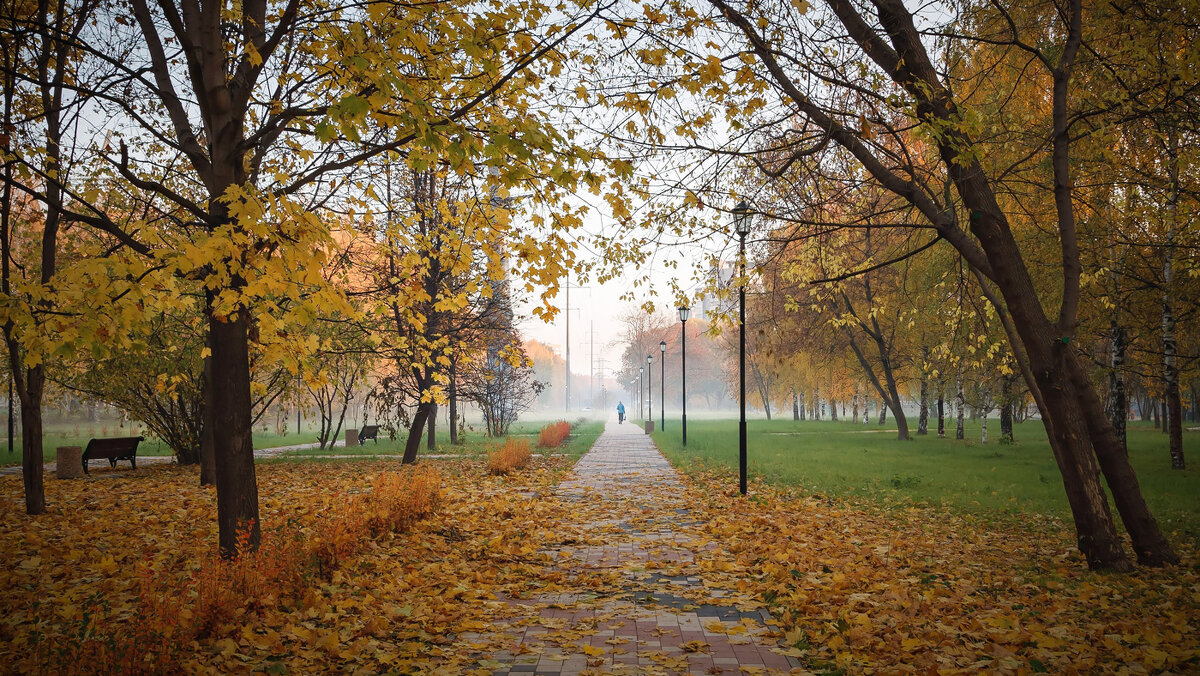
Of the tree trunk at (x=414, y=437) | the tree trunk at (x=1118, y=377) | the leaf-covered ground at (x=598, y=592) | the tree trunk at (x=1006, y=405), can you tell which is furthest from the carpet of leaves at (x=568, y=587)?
the tree trunk at (x=1006, y=405)

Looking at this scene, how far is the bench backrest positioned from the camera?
14.8m

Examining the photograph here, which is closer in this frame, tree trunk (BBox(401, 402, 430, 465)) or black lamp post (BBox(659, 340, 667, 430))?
tree trunk (BBox(401, 402, 430, 465))

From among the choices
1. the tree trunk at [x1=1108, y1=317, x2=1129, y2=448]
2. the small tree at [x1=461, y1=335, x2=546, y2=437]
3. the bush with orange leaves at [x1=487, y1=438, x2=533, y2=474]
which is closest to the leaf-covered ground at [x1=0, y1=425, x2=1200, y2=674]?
the bush with orange leaves at [x1=487, y1=438, x2=533, y2=474]

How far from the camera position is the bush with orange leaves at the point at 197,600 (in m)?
3.55

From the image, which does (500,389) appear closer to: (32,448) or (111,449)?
(111,449)

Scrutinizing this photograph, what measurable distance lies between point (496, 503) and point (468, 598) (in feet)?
14.2

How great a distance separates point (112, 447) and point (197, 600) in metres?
13.6

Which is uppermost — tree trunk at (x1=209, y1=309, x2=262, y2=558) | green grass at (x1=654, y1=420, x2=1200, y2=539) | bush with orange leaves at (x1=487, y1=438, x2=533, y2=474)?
tree trunk at (x1=209, y1=309, x2=262, y2=558)

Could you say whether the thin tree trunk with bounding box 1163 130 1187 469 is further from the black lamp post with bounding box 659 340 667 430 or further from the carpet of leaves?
the black lamp post with bounding box 659 340 667 430

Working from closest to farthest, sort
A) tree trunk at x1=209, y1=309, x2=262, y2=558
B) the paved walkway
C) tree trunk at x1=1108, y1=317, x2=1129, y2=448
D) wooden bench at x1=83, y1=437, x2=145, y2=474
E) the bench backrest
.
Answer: the paved walkway, tree trunk at x1=209, y1=309, x2=262, y2=558, wooden bench at x1=83, y1=437, x2=145, y2=474, the bench backrest, tree trunk at x1=1108, y1=317, x2=1129, y2=448

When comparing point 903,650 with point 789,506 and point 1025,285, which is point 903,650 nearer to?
point 1025,285

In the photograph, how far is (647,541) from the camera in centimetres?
752

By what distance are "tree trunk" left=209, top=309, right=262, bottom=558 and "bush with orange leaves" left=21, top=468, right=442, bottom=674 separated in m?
Answer: 0.39

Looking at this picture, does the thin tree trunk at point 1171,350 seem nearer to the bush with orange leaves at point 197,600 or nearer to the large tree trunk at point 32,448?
the bush with orange leaves at point 197,600
